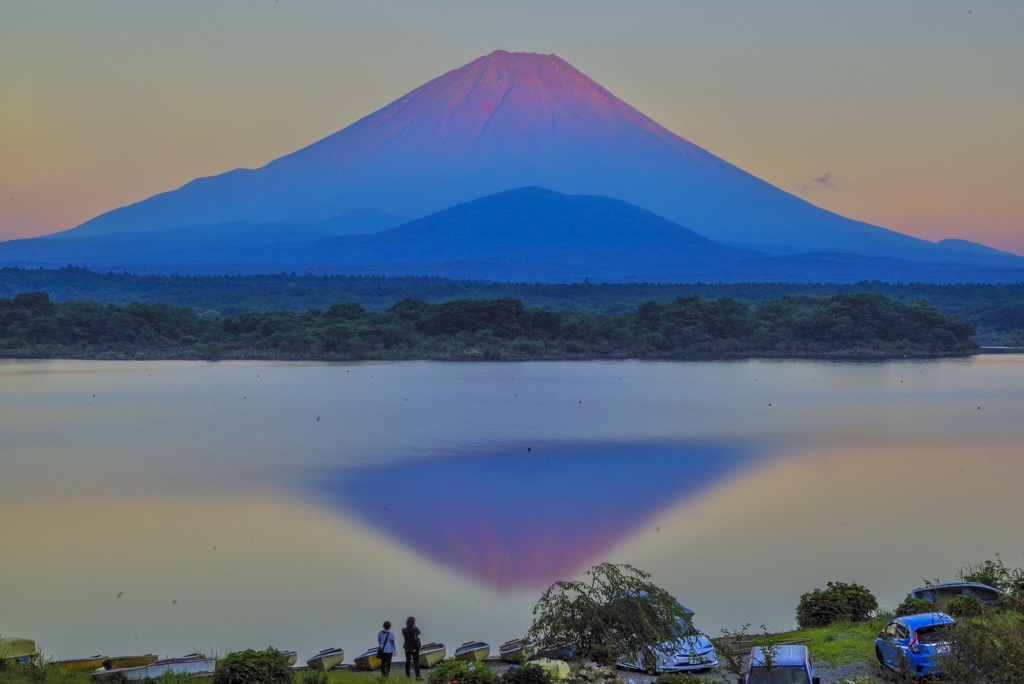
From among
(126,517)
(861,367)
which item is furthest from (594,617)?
(861,367)

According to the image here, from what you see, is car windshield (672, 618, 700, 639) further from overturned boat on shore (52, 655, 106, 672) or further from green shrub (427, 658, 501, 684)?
overturned boat on shore (52, 655, 106, 672)

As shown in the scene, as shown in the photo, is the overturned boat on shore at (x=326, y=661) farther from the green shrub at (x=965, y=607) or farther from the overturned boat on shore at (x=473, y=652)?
the green shrub at (x=965, y=607)

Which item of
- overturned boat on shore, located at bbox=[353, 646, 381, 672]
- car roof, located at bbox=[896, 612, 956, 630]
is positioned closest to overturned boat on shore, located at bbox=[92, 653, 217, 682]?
overturned boat on shore, located at bbox=[353, 646, 381, 672]

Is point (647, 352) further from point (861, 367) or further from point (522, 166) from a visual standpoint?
point (522, 166)

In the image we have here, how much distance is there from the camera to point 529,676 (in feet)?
35.3

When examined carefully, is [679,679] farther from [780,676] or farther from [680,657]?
[680,657]

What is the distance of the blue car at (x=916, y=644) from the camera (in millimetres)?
10898

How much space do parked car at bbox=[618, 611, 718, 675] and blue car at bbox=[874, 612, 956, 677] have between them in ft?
5.60

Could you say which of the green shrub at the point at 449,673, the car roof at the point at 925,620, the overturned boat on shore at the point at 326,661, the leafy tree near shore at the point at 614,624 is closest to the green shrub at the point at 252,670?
the green shrub at the point at 449,673

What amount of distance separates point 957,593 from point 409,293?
301 feet

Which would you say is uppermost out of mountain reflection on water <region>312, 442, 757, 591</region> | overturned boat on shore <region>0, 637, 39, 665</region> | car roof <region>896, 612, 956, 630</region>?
mountain reflection on water <region>312, 442, 757, 591</region>

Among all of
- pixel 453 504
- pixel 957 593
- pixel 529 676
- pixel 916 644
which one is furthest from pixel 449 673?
pixel 453 504

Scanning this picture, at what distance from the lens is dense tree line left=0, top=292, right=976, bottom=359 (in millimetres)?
61625

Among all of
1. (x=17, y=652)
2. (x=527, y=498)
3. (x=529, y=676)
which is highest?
(x=527, y=498)
